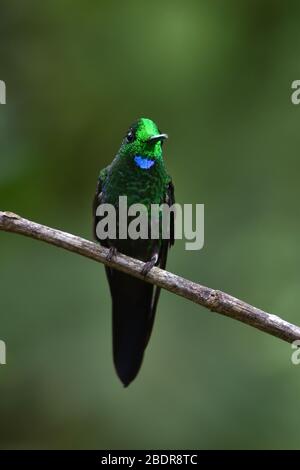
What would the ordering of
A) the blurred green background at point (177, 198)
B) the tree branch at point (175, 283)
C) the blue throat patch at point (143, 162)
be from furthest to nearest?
the blurred green background at point (177, 198) < the blue throat patch at point (143, 162) < the tree branch at point (175, 283)

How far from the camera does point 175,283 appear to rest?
4.48 m

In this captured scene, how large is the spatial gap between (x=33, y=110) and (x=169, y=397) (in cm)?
263

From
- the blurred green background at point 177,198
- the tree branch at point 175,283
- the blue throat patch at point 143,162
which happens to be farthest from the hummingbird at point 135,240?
the blurred green background at point 177,198

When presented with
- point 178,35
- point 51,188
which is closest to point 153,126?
point 51,188

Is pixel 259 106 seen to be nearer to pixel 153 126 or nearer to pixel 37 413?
pixel 153 126

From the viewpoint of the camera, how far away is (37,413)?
6.47m

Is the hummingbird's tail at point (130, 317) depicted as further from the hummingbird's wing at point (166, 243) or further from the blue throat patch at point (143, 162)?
the blue throat patch at point (143, 162)

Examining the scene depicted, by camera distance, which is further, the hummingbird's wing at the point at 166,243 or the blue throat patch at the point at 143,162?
the hummingbird's wing at the point at 166,243

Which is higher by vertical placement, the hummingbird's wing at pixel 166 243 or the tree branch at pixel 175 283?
the hummingbird's wing at pixel 166 243

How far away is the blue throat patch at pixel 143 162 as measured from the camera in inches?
204

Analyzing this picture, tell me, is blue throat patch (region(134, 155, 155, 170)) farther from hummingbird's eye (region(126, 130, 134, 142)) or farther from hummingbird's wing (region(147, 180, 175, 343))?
hummingbird's wing (region(147, 180, 175, 343))

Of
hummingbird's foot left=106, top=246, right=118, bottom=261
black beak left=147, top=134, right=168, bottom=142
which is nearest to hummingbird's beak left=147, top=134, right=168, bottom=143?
black beak left=147, top=134, right=168, bottom=142

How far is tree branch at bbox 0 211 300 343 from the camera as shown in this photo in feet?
13.8

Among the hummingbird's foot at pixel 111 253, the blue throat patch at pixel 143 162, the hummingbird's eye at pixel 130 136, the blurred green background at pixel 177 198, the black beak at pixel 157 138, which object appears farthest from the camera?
the blurred green background at pixel 177 198
